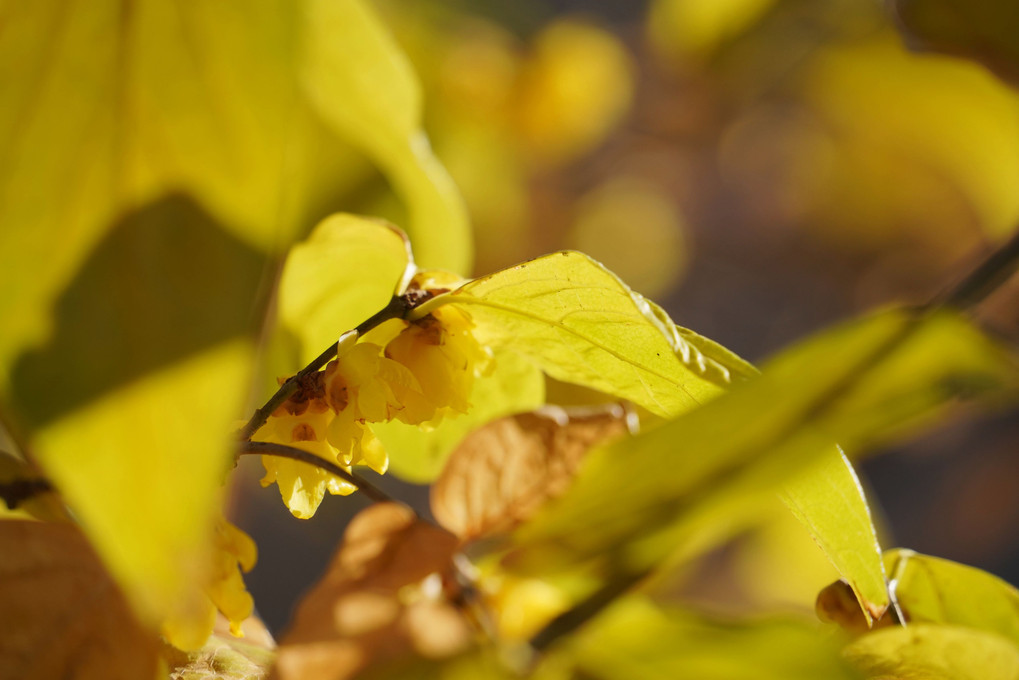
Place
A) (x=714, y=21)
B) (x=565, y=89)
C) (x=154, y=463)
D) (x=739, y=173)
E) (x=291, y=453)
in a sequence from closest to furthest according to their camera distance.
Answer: (x=154, y=463), (x=291, y=453), (x=714, y=21), (x=565, y=89), (x=739, y=173)

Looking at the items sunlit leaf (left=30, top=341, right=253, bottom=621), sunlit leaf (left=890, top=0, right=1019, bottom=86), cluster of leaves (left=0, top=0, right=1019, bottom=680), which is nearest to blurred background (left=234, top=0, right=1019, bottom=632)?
sunlit leaf (left=890, top=0, right=1019, bottom=86)

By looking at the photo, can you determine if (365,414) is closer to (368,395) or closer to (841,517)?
(368,395)

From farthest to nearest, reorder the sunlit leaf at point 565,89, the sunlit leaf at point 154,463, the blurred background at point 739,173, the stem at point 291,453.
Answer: the sunlit leaf at point 565,89
the blurred background at point 739,173
the stem at point 291,453
the sunlit leaf at point 154,463

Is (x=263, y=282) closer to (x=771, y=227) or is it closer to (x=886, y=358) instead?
(x=886, y=358)

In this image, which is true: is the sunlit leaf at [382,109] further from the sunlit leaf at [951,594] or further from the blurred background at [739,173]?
the blurred background at [739,173]

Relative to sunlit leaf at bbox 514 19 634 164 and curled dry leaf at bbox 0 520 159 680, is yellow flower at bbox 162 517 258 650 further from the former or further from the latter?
sunlit leaf at bbox 514 19 634 164

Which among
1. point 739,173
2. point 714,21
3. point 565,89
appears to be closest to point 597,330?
point 714,21

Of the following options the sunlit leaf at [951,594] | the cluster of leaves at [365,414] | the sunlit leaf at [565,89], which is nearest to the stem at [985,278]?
the cluster of leaves at [365,414]
